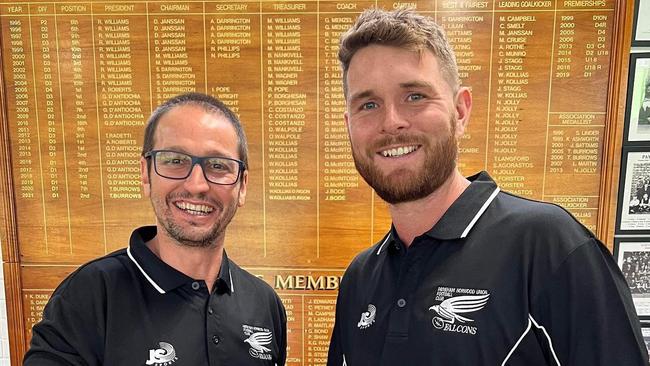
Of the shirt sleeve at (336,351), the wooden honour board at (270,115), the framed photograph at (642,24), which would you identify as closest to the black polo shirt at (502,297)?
the shirt sleeve at (336,351)

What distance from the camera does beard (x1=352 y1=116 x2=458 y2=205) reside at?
121cm

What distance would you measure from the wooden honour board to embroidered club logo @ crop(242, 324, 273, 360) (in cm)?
74

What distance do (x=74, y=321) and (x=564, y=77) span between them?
231cm

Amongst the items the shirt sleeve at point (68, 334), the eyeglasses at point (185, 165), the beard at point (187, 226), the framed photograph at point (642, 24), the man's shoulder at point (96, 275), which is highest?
the framed photograph at point (642, 24)

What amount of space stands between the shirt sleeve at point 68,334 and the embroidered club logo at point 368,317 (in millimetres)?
807

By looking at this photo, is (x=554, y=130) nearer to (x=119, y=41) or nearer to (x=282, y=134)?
(x=282, y=134)

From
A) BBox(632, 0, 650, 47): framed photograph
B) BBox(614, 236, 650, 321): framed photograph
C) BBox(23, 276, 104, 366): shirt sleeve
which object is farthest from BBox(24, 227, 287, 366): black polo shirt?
BBox(632, 0, 650, 47): framed photograph

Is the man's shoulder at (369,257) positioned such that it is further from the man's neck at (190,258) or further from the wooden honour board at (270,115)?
the wooden honour board at (270,115)

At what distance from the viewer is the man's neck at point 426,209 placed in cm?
129

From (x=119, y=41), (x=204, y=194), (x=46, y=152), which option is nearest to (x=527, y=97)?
(x=204, y=194)

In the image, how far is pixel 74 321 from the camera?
52.8 inches

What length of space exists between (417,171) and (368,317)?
466 mm

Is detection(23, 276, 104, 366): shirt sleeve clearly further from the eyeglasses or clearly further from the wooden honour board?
the wooden honour board

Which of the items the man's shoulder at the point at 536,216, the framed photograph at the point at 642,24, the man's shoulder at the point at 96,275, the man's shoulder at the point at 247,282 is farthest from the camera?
the framed photograph at the point at 642,24
